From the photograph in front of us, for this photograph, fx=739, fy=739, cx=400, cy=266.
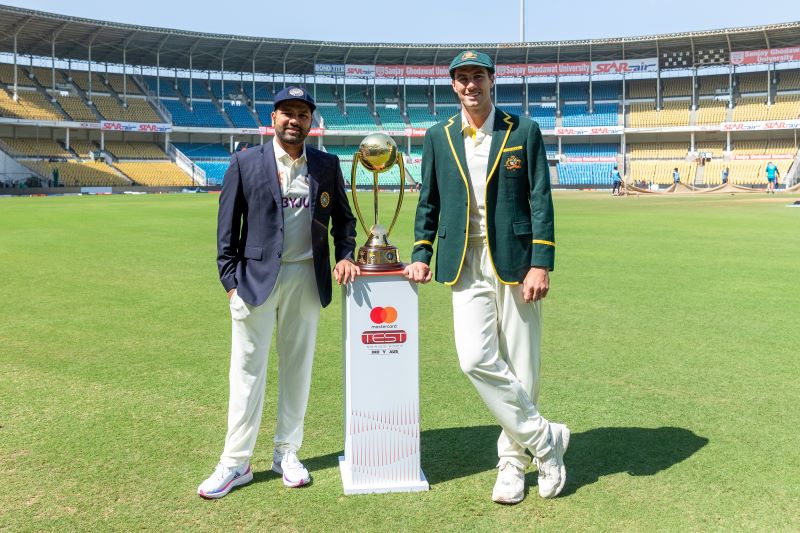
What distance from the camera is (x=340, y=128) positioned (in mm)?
61344

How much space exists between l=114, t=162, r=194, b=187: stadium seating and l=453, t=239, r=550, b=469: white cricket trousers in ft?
160

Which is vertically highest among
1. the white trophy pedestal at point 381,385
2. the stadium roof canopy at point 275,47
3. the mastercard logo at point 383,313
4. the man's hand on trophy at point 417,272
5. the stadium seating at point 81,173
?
the stadium roof canopy at point 275,47

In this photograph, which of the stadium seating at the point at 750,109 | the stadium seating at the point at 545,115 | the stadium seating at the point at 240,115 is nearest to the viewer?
the stadium seating at the point at 750,109

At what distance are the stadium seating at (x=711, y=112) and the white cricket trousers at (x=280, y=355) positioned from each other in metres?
57.6

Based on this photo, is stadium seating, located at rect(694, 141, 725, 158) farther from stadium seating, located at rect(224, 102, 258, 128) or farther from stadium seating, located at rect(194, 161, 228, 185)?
stadium seating, located at rect(194, 161, 228, 185)

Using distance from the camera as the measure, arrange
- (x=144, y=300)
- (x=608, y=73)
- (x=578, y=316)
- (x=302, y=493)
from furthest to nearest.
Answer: (x=608, y=73) < (x=144, y=300) < (x=578, y=316) < (x=302, y=493)

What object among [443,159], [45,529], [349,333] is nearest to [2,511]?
[45,529]

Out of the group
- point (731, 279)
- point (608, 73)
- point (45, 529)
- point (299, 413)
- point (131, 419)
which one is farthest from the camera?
point (608, 73)

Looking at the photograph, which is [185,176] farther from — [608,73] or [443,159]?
[443,159]

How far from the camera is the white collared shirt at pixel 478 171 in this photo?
3.71m

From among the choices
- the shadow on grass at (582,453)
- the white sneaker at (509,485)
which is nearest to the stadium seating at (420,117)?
the shadow on grass at (582,453)

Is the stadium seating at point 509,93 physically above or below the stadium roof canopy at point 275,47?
below

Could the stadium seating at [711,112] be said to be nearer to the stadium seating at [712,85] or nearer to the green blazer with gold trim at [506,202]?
the stadium seating at [712,85]

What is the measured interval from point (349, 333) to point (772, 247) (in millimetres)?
12580
